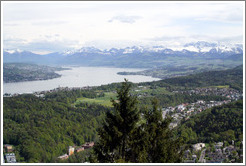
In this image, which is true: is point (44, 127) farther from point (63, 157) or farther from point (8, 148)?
point (63, 157)

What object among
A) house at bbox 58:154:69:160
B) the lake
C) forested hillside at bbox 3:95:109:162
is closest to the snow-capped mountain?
the lake

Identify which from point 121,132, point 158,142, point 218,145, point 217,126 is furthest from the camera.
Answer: point 217,126

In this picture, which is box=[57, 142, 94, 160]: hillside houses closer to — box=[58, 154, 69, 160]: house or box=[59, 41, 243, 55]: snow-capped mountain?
box=[58, 154, 69, 160]: house

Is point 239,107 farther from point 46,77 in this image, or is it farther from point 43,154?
point 46,77

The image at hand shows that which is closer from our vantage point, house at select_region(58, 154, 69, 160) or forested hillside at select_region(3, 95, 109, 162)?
house at select_region(58, 154, 69, 160)

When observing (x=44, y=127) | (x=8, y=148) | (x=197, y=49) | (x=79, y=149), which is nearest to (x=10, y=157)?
(x=8, y=148)

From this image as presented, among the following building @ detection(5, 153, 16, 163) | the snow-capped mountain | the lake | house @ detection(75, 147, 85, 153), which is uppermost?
building @ detection(5, 153, 16, 163)

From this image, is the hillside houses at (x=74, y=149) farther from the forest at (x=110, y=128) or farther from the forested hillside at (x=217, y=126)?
the forested hillside at (x=217, y=126)

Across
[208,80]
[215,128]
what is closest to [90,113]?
[215,128]

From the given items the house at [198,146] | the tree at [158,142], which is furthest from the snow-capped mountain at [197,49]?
the tree at [158,142]
